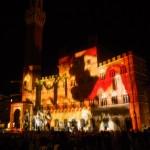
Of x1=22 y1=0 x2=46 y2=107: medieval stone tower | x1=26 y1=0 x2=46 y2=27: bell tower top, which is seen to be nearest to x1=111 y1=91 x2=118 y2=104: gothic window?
x1=22 y1=0 x2=46 y2=107: medieval stone tower

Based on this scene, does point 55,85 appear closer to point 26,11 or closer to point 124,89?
point 124,89

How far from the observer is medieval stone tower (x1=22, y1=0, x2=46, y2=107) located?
4025 cm

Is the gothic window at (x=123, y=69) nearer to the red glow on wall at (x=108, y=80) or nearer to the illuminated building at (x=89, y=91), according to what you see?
the illuminated building at (x=89, y=91)

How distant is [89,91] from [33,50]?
1716 centimetres

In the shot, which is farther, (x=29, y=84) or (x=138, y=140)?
(x=29, y=84)

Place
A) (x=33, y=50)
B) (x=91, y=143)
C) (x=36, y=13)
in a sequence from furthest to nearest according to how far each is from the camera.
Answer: (x=36, y=13), (x=33, y=50), (x=91, y=143)

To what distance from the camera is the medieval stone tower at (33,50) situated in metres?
40.2

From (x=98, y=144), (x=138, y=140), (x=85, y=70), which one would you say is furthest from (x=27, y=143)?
(x=85, y=70)

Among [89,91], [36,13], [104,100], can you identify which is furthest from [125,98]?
[36,13]

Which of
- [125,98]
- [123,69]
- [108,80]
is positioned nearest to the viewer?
[125,98]

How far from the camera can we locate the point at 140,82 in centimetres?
2708

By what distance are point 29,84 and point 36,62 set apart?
496 centimetres

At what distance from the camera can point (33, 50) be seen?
141 feet

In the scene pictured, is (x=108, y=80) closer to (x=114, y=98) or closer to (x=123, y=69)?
(x=123, y=69)
